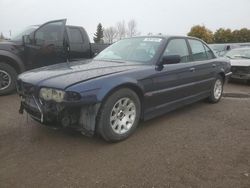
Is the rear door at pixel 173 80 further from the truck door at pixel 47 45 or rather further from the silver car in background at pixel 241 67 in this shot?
the silver car in background at pixel 241 67

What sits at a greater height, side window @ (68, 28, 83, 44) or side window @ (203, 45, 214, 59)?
side window @ (68, 28, 83, 44)

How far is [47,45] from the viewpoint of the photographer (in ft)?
23.5

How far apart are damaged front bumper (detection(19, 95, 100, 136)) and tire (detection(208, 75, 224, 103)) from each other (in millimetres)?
3513

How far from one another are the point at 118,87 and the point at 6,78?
13.1ft

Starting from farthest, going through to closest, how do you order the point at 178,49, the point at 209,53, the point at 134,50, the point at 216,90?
the point at 216,90, the point at 209,53, the point at 178,49, the point at 134,50

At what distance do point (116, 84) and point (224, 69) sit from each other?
3.81m

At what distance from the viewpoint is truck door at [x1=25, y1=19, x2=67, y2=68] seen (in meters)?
6.97

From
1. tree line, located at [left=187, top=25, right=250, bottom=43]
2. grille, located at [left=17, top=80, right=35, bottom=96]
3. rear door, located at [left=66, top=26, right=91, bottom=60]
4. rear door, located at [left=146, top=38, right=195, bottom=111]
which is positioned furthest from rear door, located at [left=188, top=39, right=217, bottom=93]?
tree line, located at [left=187, top=25, right=250, bottom=43]

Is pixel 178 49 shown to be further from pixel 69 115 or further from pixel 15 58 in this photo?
pixel 15 58

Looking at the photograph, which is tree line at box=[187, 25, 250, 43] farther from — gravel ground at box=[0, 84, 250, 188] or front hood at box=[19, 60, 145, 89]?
front hood at box=[19, 60, 145, 89]

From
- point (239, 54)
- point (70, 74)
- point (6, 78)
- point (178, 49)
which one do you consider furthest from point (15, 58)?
point (239, 54)

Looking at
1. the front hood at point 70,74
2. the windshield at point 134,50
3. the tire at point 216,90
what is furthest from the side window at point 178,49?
the tire at point 216,90

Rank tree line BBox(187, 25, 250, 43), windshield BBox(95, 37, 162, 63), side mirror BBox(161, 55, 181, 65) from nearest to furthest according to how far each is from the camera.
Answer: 1. side mirror BBox(161, 55, 181, 65)
2. windshield BBox(95, 37, 162, 63)
3. tree line BBox(187, 25, 250, 43)

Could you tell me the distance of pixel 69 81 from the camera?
11.0 ft
